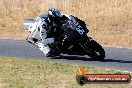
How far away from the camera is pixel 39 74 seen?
39.8ft

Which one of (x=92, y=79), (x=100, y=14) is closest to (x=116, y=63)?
(x=92, y=79)

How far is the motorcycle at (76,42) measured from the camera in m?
15.1

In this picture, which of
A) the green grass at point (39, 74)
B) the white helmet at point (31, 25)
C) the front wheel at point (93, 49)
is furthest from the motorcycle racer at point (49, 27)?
the green grass at point (39, 74)

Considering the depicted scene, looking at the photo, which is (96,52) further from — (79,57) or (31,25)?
(31,25)

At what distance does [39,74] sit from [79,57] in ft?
13.3

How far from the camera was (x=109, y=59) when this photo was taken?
1573cm

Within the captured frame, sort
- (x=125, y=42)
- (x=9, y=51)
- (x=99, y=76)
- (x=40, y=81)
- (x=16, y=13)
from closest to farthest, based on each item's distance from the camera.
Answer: (x=99, y=76) < (x=40, y=81) < (x=9, y=51) < (x=125, y=42) < (x=16, y=13)

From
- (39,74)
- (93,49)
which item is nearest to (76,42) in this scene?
(93,49)

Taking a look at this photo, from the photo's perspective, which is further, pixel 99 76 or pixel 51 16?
pixel 51 16

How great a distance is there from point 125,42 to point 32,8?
30.0 feet

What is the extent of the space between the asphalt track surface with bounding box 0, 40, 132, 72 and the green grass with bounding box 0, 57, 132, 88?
101 cm

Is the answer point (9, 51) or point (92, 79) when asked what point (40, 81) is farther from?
point (9, 51)

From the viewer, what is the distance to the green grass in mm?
10606

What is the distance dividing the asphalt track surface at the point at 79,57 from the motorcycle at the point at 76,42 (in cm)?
28
